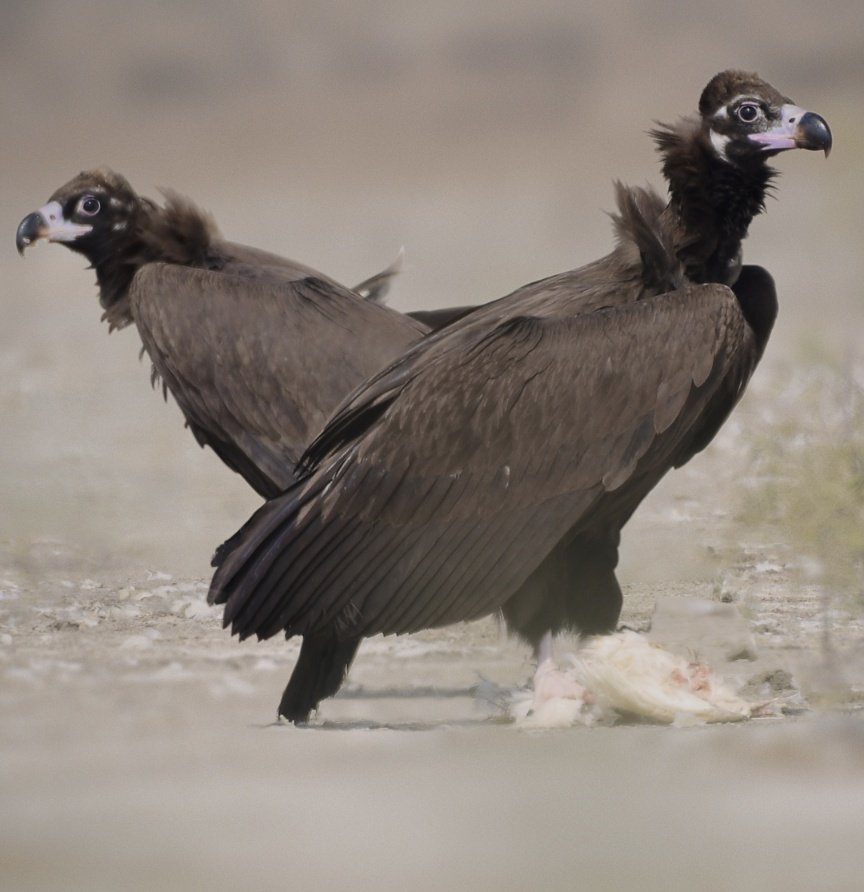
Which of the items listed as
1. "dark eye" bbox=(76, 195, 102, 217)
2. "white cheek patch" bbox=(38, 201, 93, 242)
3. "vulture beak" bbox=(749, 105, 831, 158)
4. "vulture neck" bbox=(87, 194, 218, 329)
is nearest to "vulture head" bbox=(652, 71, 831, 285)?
"vulture beak" bbox=(749, 105, 831, 158)

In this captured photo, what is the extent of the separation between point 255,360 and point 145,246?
46.8 inches

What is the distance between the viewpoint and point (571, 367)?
23.4 feet

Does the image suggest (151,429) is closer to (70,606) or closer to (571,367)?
(70,606)

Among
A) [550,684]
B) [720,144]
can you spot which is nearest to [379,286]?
[720,144]

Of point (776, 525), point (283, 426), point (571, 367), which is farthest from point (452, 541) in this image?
point (776, 525)

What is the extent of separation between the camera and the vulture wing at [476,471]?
711 centimetres

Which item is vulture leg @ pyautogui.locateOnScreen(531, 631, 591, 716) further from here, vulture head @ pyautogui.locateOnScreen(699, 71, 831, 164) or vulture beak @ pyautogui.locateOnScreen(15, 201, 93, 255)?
vulture beak @ pyautogui.locateOnScreen(15, 201, 93, 255)

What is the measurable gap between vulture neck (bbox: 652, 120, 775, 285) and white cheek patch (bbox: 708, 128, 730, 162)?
0.05 feet

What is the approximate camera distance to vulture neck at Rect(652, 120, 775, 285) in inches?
299

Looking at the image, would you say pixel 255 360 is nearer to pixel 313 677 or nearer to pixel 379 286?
pixel 379 286

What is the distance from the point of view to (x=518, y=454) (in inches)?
286

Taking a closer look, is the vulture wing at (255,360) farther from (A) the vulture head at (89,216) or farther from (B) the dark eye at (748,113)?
(B) the dark eye at (748,113)

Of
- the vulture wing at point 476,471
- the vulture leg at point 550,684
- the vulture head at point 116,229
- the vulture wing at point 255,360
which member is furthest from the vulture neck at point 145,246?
the vulture leg at point 550,684

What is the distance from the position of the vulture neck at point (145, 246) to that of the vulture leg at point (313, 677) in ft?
7.11
